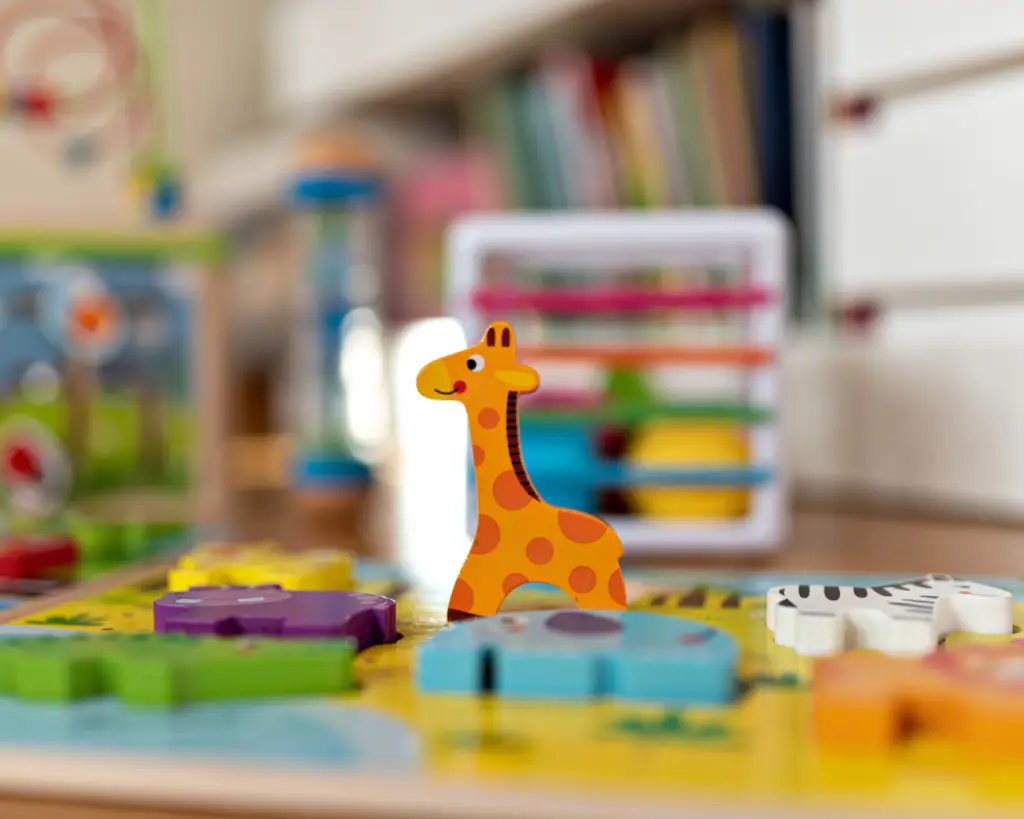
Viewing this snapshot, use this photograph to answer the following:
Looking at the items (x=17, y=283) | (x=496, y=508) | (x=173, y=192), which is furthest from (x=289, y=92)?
(x=496, y=508)

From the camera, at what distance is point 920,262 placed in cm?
102

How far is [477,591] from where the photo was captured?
51 cm

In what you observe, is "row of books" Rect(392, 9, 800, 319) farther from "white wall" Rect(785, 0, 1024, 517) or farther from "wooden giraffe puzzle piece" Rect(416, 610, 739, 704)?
"wooden giraffe puzzle piece" Rect(416, 610, 739, 704)

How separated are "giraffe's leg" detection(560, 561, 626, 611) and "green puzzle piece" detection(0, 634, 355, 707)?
12cm

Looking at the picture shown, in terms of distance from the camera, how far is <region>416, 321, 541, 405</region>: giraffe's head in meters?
0.50

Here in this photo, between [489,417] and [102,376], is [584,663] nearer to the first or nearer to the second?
[489,417]

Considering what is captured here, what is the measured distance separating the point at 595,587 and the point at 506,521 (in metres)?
0.05

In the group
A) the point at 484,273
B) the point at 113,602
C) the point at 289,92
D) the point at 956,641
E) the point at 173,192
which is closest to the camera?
the point at 956,641

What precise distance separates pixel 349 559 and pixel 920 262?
636 mm

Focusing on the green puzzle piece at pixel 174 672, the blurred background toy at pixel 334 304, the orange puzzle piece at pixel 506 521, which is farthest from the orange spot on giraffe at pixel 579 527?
the blurred background toy at pixel 334 304

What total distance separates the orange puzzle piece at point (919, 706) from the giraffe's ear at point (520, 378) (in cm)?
18

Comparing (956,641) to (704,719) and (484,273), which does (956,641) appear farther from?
(484,273)

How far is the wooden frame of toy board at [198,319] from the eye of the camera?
1.08 m

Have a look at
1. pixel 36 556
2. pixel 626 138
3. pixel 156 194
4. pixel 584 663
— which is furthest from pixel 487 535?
pixel 626 138
